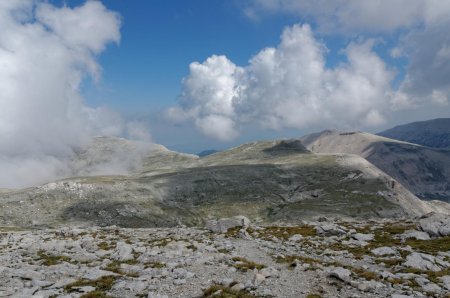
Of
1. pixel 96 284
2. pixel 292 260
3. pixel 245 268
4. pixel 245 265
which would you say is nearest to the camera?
pixel 96 284

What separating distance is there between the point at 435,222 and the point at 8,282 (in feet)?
188

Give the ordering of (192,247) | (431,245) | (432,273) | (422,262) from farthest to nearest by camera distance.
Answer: (431,245)
(192,247)
(422,262)
(432,273)

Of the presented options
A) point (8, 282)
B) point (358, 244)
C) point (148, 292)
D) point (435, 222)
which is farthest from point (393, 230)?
point (8, 282)

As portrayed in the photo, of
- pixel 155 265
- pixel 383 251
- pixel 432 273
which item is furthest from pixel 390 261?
pixel 155 265

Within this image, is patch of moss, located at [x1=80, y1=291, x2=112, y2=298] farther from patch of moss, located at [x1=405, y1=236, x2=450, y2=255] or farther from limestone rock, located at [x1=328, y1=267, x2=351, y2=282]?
patch of moss, located at [x1=405, y1=236, x2=450, y2=255]

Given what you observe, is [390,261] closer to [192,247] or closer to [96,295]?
[192,247]

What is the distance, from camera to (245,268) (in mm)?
33812

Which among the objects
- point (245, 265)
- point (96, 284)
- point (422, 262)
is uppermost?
point (96, 284)

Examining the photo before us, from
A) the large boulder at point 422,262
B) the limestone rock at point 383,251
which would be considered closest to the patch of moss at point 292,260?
the large boulder at point 422,262

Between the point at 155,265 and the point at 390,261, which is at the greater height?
the point at 155,265

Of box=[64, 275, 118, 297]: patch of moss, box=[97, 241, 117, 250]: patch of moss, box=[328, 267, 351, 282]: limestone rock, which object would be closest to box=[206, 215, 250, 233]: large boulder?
box=[97, 241, 117, 250]: patch of moss

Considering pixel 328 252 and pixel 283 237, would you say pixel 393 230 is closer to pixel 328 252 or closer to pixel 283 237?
pixel 283 237

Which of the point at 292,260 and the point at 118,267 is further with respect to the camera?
the point at 292,260

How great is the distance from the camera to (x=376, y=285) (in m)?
28.3
